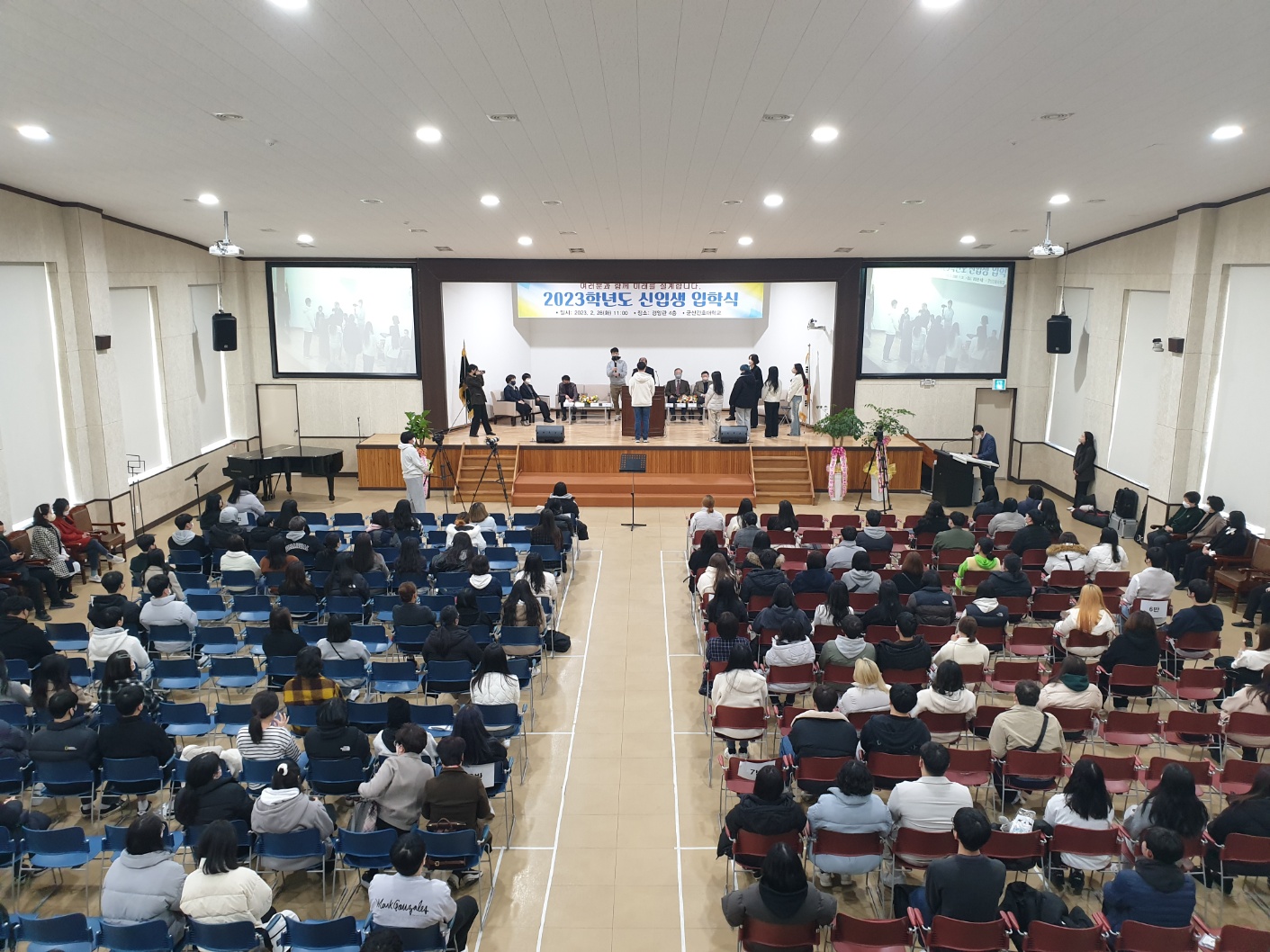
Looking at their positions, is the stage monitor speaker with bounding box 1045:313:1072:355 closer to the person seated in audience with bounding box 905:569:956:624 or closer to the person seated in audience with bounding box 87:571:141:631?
the person seated in audience with bounding box 905:569:956:624

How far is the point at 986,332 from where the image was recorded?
60.8ft

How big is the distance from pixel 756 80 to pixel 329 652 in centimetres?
553

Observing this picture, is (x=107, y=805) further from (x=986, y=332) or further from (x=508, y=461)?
(x=986, y=332)

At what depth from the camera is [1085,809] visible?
16.4 feet

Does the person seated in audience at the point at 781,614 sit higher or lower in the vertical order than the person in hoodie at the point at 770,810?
higher

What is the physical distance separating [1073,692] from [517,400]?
52.2ft

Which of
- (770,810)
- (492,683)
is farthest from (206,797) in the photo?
(770,810)

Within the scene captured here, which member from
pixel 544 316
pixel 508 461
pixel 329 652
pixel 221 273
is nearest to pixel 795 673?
pixel 329 652

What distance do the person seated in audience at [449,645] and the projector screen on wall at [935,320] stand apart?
13.7 meters

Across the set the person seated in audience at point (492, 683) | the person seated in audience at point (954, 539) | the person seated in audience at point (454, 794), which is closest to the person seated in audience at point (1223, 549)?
the person seated in audience at point (954, 539)

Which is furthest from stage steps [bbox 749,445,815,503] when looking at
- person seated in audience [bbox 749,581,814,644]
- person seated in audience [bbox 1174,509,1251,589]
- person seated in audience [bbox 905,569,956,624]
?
person seated in audience [bbox 749,581,814,644]

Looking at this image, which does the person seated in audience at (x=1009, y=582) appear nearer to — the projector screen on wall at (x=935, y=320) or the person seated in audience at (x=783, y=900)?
the person seated in audience at (x=783, y=900)

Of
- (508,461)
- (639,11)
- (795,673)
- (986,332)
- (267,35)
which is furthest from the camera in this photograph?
(986,332)

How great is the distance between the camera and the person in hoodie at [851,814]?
4.99 meters
